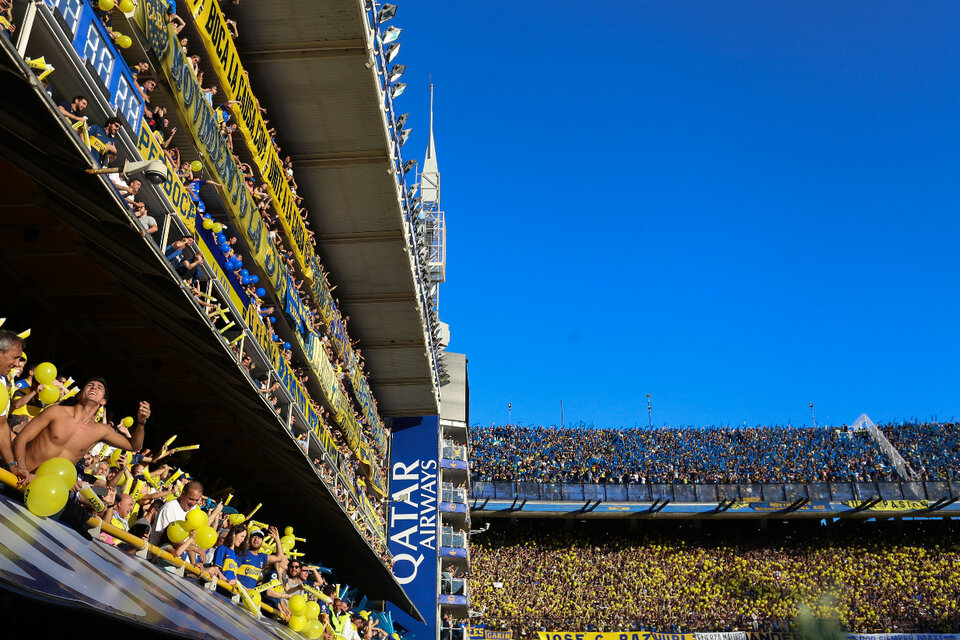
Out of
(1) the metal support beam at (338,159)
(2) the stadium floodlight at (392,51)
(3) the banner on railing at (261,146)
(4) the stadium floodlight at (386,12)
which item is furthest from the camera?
(1) the metal support beam at (338,159)

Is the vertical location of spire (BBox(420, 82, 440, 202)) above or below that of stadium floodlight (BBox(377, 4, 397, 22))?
above

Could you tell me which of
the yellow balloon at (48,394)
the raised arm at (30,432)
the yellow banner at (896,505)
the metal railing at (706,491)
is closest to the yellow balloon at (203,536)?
the yellow balloon at (48,394)

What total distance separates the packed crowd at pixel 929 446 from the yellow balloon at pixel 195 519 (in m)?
49.5

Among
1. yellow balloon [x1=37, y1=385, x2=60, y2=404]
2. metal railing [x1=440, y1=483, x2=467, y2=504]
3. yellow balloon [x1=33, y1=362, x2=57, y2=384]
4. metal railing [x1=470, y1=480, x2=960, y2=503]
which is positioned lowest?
yellow balloon [x1=37, y1=385, x2=60, y2=404]

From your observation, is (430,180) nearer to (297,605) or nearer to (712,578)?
(712,578)

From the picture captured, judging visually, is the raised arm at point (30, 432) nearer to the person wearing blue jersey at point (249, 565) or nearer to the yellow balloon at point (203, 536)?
the yellow balloon at point (203, 536)

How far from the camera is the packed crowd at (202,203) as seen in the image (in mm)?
8453

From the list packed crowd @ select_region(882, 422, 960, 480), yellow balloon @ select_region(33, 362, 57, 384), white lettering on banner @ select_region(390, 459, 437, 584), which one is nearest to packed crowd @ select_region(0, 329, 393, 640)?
yellow balloon @ select_region(33, 362, 57, 384)

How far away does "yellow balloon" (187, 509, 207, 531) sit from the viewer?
28.5ft

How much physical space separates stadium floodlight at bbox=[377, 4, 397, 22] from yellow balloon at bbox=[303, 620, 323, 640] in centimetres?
1195

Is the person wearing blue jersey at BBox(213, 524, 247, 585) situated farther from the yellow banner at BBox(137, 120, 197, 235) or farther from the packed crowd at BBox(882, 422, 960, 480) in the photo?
the packed crowd at BBox(882, 422, 960, 480)

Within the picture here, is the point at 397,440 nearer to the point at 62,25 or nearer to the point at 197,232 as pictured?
the point at 197,232

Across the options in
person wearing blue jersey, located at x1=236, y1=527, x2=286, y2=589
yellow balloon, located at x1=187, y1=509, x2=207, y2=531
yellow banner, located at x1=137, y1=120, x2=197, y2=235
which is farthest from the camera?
person wearing blue jersey, located at x1=236, y1=527, x2=286, y2=589

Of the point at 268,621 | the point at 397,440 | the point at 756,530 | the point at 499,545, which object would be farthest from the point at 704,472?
the point at 268,621
